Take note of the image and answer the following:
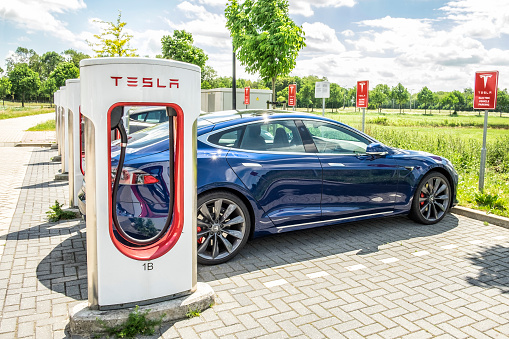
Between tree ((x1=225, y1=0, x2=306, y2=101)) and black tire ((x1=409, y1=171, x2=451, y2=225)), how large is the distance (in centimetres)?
1168

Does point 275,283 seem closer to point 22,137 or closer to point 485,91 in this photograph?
point 485,91

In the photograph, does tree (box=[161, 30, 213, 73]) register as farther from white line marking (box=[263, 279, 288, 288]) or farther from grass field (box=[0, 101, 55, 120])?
white line marking (box=[263, 279, 288, 288])

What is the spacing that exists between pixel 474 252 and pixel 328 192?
187 cm

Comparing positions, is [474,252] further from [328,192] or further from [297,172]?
[297,172]

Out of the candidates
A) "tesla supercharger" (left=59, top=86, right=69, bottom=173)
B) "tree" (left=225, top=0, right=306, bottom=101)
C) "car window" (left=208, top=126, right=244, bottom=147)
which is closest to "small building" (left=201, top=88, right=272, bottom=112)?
"tree" (left=225, top=0, right=306, bottom=101)

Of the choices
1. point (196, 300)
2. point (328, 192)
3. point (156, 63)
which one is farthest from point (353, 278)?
point (156, 63)

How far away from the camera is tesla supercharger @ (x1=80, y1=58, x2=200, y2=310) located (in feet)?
10.3

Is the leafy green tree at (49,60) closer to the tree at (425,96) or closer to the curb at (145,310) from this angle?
the tree at (425,96)

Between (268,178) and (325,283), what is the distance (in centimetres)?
126

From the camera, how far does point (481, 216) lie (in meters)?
6.76

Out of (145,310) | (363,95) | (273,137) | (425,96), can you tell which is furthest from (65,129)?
(425,96)

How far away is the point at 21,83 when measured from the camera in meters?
84.4

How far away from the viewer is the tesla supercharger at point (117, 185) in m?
3.14

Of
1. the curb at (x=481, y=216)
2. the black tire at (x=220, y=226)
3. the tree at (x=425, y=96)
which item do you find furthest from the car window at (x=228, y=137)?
the tree at (x=425, y=96)
